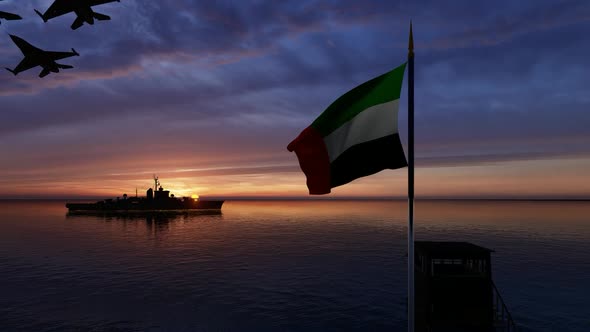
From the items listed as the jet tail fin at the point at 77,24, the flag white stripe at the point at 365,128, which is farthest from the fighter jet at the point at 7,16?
the flag white stripe at the point at 365,128

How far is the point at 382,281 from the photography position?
134 ft

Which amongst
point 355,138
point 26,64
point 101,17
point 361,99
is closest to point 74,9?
point 101,17

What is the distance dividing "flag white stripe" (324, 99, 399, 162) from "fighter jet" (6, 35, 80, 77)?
339 inches

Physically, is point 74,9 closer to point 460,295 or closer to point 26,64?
point 26,64

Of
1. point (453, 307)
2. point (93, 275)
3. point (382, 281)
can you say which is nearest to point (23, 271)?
point (93, 275)

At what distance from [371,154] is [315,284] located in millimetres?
34052

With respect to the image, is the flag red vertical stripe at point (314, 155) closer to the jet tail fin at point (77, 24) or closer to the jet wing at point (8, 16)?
the jet wing at point (8, 16)

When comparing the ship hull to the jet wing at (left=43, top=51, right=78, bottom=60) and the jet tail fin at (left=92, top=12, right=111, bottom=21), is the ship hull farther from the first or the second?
the jet tail fin at (left=92, top=12, right=111, bottom=21)

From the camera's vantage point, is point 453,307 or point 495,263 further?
point 495,263

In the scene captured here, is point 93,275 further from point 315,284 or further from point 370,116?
point 370,116

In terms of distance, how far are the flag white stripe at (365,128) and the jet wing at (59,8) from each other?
23.2 ft

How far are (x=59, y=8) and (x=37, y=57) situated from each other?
295cm

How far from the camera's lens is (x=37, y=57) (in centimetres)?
1045

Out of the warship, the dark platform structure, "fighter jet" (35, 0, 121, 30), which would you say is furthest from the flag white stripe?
the warship
